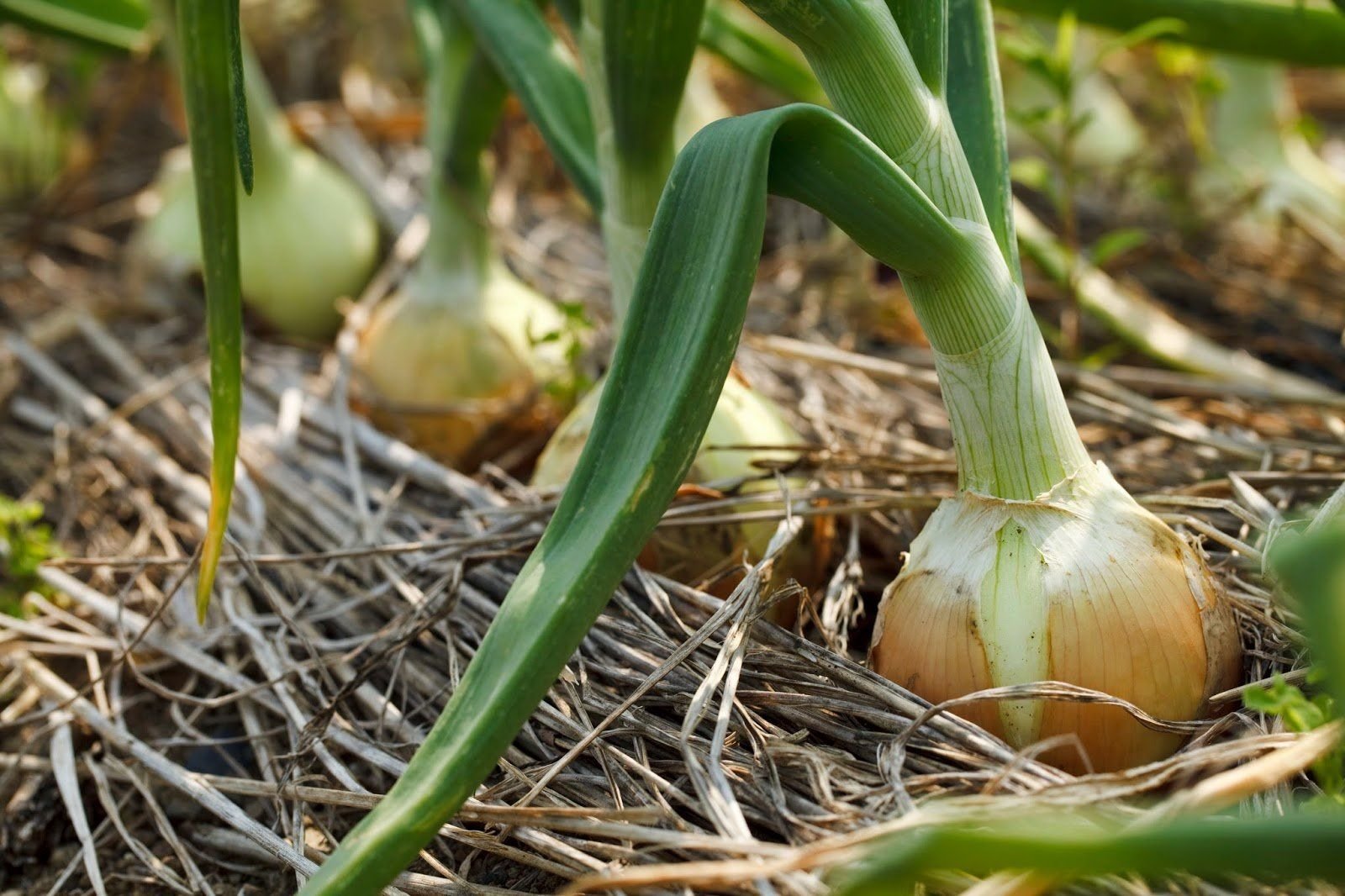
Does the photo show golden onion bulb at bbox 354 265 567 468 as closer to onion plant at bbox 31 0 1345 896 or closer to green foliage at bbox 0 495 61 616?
green foliage at bbox 0 495 61 616

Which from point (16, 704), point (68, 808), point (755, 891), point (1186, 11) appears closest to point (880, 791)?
point (755, 891)

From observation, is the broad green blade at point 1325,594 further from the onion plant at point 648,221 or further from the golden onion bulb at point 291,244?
the golden onion bulb at point 291,244

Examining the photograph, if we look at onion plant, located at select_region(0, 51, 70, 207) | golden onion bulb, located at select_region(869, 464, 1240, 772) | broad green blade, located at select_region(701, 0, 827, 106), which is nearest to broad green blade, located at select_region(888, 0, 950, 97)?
golden onion bulb, located at select_region(869, 464, 1240, 772)

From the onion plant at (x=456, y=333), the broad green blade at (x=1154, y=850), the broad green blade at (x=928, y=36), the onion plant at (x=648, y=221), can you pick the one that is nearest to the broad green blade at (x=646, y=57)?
the onion plant at (x=648, y=221)

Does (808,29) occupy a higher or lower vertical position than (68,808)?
higher

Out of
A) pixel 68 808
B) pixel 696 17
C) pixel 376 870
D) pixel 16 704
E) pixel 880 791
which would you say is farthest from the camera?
pixel 16 704

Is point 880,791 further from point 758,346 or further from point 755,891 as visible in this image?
point 758,346
